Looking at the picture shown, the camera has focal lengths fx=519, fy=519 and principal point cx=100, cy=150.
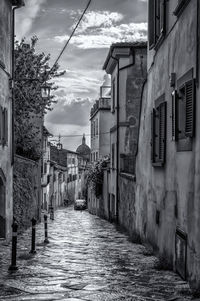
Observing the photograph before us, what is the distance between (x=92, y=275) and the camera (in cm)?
1047

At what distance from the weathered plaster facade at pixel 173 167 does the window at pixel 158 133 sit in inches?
7.9

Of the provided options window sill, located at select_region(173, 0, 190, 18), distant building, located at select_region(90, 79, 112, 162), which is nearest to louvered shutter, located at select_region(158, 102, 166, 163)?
window sill, located at select_region(173, 0, 190, 18)

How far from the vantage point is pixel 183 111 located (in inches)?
401

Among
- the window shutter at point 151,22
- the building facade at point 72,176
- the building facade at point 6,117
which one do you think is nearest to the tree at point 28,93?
the building facade at point 6,117

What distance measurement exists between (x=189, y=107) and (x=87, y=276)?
389 cm

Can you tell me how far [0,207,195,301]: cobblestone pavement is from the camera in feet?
27.9

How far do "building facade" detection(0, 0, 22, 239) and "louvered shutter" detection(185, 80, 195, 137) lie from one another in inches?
329

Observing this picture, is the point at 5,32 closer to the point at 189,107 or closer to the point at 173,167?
the point at 173,167

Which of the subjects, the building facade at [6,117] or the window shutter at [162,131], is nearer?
the window shutter at [162,131]

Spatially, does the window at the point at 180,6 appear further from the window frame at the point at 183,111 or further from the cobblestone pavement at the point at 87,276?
the cobblestone pavement at the point at 87,276

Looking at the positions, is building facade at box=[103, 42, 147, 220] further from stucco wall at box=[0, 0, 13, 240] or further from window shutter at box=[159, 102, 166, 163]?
window shutter at box=[159, 102, 166, 163]

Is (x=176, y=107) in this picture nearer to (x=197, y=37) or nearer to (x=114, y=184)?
(x=197, y=37)

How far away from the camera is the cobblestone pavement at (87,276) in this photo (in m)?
8.50

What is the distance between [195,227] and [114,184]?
20892mm
